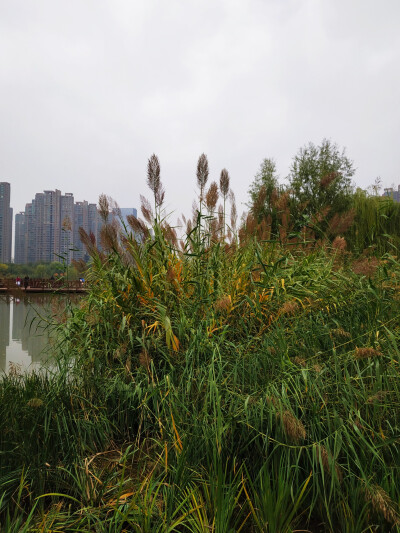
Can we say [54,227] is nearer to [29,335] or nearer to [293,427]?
[29,335]

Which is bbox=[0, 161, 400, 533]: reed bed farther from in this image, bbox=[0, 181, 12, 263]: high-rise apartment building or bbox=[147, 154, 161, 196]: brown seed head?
bbox=[0, 181, 12, 263]: high-rise apartment building

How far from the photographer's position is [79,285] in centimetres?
307

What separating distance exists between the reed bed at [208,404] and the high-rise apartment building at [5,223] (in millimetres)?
37383

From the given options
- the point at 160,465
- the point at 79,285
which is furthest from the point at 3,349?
the point at 160,465

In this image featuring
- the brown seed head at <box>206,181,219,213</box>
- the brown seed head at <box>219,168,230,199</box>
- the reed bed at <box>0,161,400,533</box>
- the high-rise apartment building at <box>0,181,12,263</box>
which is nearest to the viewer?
the reed bed at <box>0,161,400,533</box>

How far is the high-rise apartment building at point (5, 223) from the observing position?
37.6 metres

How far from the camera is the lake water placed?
9.10 feet

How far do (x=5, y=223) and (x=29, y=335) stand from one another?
44.0 meters

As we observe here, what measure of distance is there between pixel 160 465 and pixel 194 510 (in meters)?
0.28

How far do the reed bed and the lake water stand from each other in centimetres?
25

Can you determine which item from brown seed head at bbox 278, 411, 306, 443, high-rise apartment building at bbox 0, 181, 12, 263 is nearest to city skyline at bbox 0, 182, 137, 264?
high-rise apartment building at bbox 0, 181, 12, 263

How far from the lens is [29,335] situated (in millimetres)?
2945

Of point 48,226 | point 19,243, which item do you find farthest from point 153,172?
point 19,243

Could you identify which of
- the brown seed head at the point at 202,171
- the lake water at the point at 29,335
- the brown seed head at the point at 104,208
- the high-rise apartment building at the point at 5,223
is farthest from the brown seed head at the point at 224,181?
the high-rise apartment building at the point at 5,223
